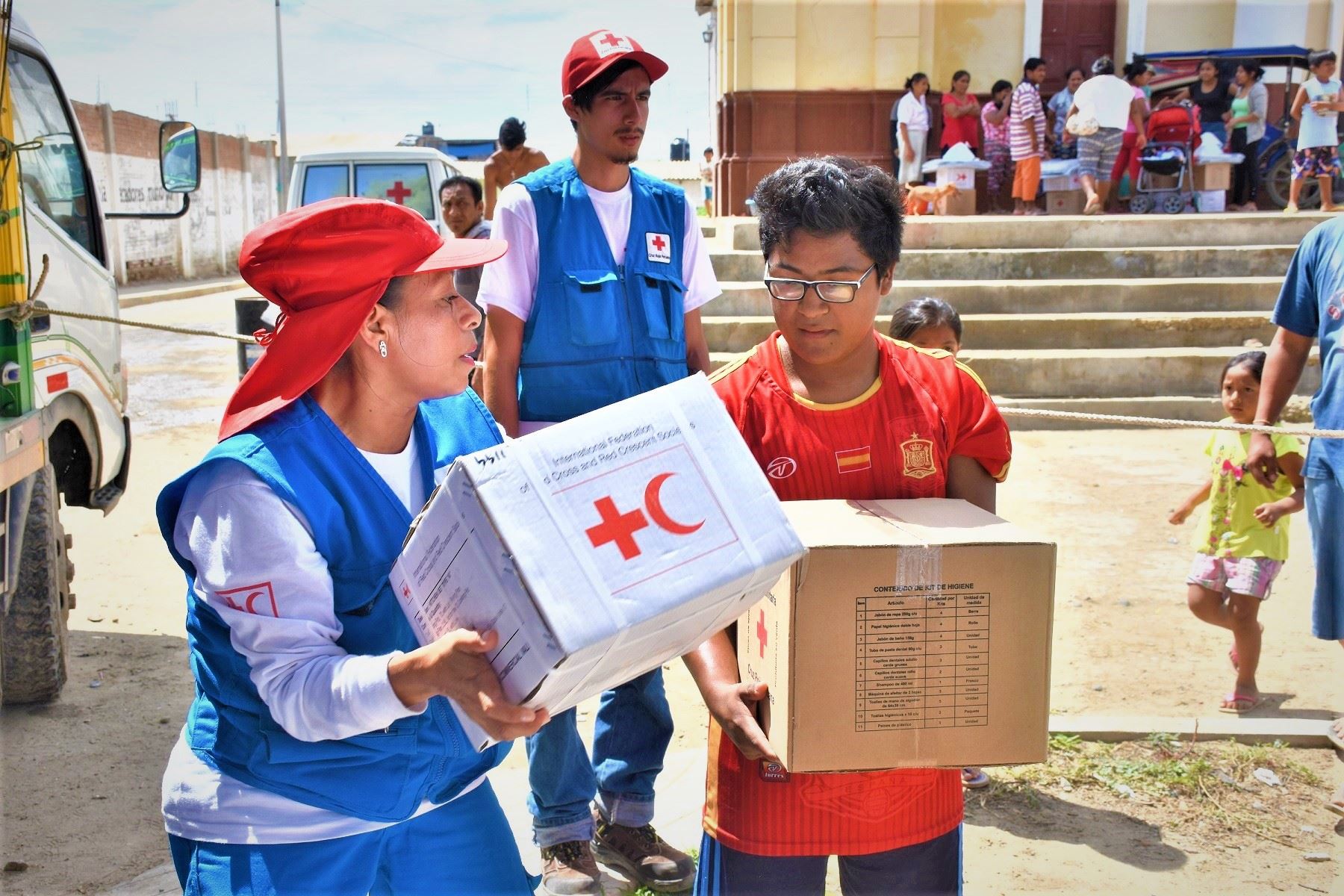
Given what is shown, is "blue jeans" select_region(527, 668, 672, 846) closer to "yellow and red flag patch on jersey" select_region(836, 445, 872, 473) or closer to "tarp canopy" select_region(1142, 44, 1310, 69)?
"yellow and red flag patch on jersey" select_region(836, 445, 872, 473)

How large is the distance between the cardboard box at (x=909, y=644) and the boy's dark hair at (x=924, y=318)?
201cm

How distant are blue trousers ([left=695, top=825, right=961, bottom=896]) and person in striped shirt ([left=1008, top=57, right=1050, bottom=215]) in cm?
1130

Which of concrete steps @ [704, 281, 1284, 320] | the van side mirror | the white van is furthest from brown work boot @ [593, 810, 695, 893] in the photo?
→ the white van

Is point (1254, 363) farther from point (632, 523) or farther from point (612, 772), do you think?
point (632, 523)

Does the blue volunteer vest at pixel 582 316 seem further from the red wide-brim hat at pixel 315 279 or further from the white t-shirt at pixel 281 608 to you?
the white t-shirt at pixel 281 608

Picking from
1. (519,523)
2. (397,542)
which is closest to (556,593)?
(519,523)

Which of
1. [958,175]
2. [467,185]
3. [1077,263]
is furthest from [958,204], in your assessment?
[467,185]

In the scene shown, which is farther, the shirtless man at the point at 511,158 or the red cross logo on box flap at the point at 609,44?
the shirtless man at the point at 511,158

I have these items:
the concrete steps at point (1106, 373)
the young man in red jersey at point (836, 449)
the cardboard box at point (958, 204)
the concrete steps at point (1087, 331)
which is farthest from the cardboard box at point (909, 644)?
the cardboard box at point (958, 204)

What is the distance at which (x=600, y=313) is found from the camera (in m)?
3.16

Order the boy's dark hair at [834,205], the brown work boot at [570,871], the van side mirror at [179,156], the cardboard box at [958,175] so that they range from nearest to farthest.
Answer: the boy's dark hair at [834,205] → the brown work boot at [570,871] → the van side mirror at [179,156] → the cardboard box at [958,175]

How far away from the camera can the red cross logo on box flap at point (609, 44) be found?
3.23 meters

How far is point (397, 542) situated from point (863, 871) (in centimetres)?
103

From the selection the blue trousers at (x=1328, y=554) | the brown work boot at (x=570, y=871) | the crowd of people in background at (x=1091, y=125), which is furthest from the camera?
the crowd of people in background at (x=1091, y=125)
